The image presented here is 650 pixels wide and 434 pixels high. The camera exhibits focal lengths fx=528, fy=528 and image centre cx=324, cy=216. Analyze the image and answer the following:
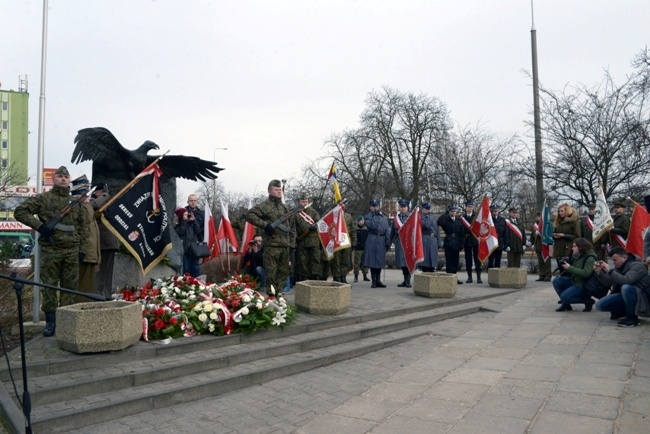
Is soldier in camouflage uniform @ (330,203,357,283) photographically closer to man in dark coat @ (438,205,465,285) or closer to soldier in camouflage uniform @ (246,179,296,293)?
man in dark coat @ (438,205,465,285)

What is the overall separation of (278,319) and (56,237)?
9.38 feet

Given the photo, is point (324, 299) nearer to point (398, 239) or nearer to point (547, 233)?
point (398, 239)

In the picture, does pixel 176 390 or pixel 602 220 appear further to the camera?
pixel 602 220

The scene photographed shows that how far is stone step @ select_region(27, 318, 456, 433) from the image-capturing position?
4305 mm

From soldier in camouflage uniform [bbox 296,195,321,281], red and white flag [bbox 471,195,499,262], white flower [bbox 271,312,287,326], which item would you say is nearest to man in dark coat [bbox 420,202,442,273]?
red and white flag [bbox 471,195,499,262]

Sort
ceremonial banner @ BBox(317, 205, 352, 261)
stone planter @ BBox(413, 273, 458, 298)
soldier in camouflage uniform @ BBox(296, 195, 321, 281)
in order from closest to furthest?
stone planter @ BBox(413, 273, 458, 298) < ceremonial banner @ BBox(317, 205, 352, 261) < soldier in camouflage uniform @ BBox(296, 195, 321, 281)

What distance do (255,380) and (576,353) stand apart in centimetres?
401

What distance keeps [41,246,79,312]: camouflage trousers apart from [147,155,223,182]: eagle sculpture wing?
10.7 feet

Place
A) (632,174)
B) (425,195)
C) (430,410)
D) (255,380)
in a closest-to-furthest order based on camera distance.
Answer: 1. (430,410)
2. (255,380)
3. (632,174)
4. (425,195)

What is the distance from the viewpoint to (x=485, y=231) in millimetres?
12562

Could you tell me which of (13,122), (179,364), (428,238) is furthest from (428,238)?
(13,122)

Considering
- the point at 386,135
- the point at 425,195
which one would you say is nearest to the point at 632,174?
the point at 425,195

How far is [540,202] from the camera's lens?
51.8ft

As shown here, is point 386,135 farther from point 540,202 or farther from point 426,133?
point 540,202
